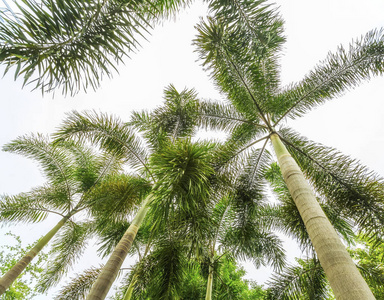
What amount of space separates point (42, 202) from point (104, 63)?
7.09 metres

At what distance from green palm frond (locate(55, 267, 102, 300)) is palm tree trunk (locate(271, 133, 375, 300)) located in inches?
217

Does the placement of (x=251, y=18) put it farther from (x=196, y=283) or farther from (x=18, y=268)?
(x=196, y=283)

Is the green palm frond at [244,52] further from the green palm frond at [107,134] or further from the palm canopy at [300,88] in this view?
→ the green palm frond at [107,134]

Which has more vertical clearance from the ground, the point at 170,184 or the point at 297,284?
the point at 297,284

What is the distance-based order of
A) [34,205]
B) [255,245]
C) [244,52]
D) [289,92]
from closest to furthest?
[244,52], [289,92], [255,245], [34,205]

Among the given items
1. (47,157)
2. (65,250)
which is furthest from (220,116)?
(65,250)

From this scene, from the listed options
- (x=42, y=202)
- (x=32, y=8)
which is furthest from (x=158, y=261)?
(x=42, y=202)

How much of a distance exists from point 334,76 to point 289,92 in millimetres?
1001

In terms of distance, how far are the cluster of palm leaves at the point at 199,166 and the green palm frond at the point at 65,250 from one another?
0.04 m

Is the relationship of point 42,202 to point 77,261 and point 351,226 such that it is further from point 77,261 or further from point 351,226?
point 351,226

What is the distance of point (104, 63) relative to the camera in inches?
91.7

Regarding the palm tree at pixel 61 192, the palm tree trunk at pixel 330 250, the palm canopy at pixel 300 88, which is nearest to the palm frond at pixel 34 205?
the palm tree at pixel 61 192

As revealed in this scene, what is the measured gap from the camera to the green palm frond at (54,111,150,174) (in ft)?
17.7

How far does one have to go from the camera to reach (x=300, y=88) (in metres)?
5.63
